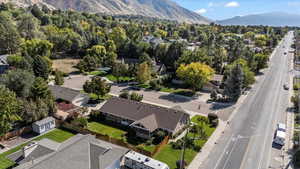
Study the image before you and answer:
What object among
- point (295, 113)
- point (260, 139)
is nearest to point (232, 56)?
point (295, 113)

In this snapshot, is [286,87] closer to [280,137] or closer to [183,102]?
[183,102]

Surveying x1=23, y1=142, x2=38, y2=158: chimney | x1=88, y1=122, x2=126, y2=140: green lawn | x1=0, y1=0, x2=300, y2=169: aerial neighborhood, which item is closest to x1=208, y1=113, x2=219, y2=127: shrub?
x1=0, y1=0, x2=300, y2=169: aerial neighborhood

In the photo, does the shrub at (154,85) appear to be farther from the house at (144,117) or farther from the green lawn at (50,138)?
the green lawn at (50,138)

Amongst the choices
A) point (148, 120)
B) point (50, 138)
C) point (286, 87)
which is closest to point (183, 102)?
point (148, 120)

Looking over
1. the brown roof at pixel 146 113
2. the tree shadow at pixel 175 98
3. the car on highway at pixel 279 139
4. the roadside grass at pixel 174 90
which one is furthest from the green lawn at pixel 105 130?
the roadside grass at pixel 174 90

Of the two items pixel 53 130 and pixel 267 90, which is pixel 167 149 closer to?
pixel 53 130
